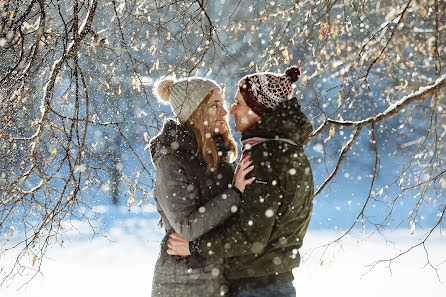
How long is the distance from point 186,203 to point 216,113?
0.59 meters

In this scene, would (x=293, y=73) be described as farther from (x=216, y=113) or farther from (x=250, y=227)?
(x=250, y=227)

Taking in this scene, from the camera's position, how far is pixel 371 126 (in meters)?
3.74

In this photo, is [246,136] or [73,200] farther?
[73,200]

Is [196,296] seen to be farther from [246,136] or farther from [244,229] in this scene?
[246,136]

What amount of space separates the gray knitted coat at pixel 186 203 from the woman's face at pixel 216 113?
152mm

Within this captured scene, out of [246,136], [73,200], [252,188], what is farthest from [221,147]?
[73,200]

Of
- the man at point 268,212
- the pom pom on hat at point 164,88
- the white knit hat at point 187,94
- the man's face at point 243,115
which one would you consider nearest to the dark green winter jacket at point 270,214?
the man at point 268,212

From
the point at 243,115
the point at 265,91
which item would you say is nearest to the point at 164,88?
the point at 243,115

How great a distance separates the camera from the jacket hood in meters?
2.21

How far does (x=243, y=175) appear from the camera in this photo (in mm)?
2168

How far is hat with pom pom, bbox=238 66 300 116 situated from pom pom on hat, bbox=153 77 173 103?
46cm

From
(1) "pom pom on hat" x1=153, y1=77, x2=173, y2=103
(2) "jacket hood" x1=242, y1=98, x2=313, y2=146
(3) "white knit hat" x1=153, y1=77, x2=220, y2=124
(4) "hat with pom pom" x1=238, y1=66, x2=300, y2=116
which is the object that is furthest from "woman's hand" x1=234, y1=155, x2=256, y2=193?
(1) "pom pom on hat" x1=153, y1=77, x2=173, y2=103

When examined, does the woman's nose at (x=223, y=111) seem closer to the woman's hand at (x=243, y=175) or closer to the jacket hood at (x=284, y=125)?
the jacket hood at (x=284, y=125)

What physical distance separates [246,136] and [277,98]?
27 centimetres
